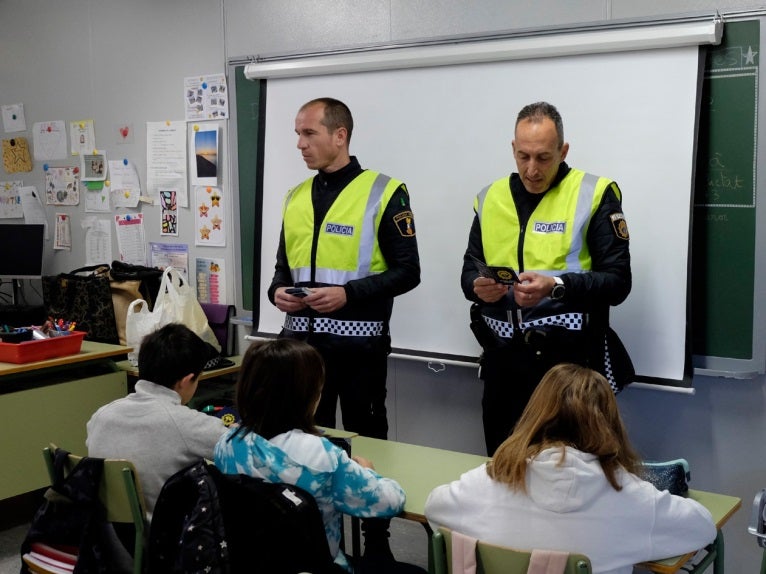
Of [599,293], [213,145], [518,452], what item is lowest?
[518,452]

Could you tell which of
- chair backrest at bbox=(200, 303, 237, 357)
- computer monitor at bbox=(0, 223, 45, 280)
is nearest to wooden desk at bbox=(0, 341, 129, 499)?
chair backrest at bbox=(200, 303, 237, 357)

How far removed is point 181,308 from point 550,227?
85.4 inches

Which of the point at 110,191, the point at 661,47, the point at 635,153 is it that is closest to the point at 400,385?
the point at 635,153

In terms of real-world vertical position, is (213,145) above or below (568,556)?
above

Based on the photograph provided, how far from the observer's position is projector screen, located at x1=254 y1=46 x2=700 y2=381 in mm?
3143

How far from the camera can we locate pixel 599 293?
270 cm

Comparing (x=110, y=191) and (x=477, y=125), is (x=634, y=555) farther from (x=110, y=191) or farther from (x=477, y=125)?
(x=110, y=191)

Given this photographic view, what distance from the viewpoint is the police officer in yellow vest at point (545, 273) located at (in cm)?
275

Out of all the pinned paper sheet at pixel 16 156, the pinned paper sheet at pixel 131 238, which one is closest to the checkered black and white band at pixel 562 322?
the pinned paper sheet at pixel 131 238

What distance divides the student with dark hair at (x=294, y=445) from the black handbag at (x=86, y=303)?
99.9 inches

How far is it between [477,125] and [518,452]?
202 centimetres

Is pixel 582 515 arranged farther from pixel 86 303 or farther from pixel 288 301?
pixel 86 303

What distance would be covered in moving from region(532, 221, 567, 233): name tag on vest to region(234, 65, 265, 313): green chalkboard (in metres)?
1.74

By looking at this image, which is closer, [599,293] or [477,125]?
[599,293]
